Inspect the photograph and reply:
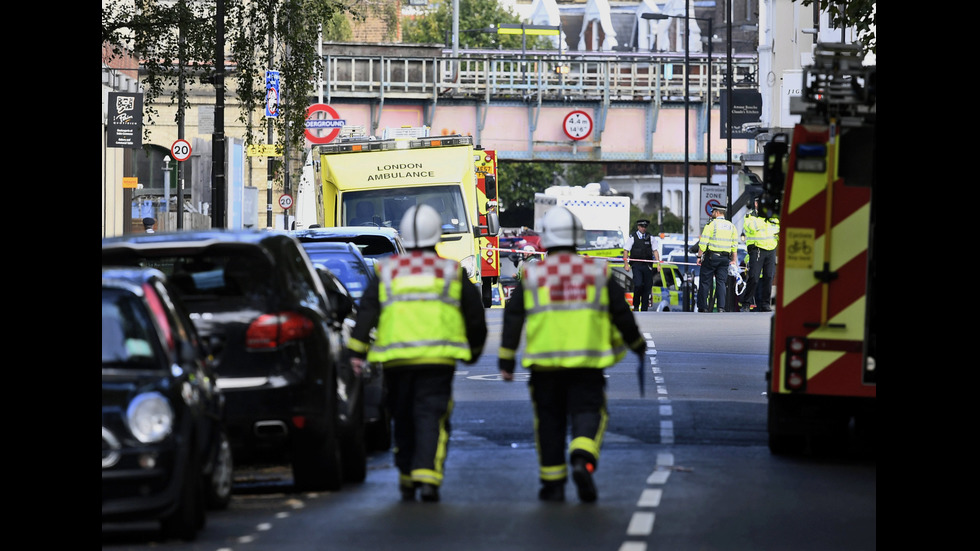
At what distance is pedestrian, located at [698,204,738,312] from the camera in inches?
1313

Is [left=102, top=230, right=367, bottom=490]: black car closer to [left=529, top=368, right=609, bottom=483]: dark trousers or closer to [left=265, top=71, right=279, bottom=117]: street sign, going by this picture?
[left=529, top=368, right=609, bottom=483]: dark trousers

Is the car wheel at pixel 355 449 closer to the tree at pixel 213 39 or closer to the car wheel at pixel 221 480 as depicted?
the car wheel at pixel 221 480

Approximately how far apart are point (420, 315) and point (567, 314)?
0.85 metres

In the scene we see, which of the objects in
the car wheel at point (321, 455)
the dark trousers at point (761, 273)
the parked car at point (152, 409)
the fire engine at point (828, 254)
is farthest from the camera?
the dark trousers at point (761, 273)

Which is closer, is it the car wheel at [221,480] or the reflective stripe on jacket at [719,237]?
the car wheel at [221,480]

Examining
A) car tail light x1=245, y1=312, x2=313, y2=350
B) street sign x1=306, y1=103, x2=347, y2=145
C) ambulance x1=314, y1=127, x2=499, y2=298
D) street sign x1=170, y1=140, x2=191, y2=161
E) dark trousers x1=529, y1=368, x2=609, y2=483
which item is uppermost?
street sign x1=306, y1=103, x2=347, y2=145

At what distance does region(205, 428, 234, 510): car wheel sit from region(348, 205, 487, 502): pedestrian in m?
1.01

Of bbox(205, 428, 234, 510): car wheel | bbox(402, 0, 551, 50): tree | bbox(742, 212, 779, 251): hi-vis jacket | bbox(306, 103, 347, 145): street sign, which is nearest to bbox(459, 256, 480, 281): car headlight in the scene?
bbox(306, 103, 347, 145): street sign

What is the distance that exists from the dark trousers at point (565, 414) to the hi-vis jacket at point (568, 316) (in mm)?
98

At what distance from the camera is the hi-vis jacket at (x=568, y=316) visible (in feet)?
37.1

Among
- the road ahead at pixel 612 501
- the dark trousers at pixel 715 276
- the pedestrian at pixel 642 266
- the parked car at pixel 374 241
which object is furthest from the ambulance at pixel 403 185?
the road ahead at pixel 612 501

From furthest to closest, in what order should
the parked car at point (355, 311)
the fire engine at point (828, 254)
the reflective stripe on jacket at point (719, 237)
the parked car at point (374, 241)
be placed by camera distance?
the reflective stripe on jacket at point (719, 237) → the parked car at point (374, 241) → the parked car at point (355, 311) → the fire engine at point (828, 254)
